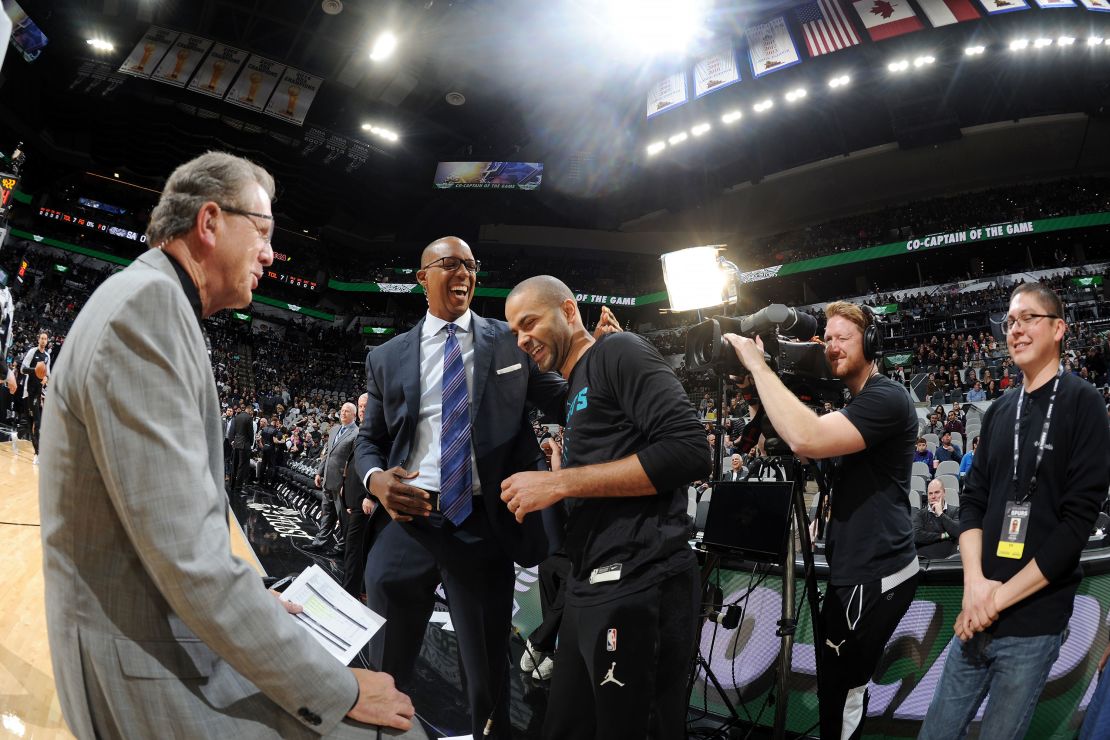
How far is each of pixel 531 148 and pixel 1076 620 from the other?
19692 mm

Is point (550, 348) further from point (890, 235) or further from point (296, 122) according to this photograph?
point (890, 235)

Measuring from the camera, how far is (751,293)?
23.9m

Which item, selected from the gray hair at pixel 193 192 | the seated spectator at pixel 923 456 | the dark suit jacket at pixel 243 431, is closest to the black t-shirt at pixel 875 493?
the gray hair at pixel 193 192

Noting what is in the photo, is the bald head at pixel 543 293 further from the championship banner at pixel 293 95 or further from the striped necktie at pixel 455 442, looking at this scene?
the championship banner at pixel 293 95

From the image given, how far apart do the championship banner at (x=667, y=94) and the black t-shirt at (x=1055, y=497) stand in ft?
39.7

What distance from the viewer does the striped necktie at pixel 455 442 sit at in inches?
68.9

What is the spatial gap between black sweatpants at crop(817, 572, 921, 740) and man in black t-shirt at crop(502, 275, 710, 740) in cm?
59

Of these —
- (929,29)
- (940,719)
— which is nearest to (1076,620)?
(940,719)

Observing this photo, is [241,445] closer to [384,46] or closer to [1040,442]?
[384,46]

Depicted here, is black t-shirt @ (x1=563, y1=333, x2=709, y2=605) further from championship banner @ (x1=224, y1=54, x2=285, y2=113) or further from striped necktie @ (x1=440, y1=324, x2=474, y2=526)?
championship banner @ (x1=224, y1=54, x2=285, y2=113)

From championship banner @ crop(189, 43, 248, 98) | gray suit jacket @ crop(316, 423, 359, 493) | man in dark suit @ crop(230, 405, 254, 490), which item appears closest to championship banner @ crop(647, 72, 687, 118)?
gray suit jacket @ crop(316, 423, 359, 493)

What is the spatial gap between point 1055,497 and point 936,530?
3.34 metres

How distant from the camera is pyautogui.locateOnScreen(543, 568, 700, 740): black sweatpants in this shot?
1.26 meters

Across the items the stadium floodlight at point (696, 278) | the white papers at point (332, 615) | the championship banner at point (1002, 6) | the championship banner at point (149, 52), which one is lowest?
the white papers at point (332, 615)
